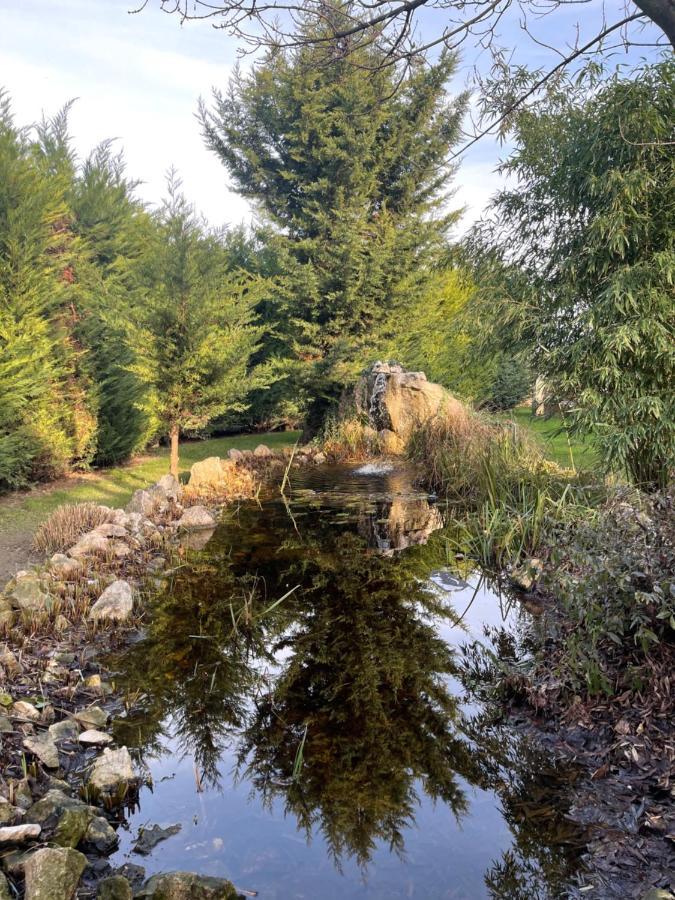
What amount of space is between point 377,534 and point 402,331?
852cm

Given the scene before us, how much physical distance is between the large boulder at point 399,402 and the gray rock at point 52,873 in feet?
30.6

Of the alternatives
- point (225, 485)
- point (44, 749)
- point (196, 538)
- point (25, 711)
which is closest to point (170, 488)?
point (225, 485)

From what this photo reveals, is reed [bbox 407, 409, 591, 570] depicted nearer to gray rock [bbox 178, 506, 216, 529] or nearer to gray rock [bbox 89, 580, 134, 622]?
gray rock [bbox 178, 506, 216, 529]

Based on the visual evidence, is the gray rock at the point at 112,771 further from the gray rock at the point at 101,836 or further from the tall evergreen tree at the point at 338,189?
the tall evergreen tree at the point at 338,189

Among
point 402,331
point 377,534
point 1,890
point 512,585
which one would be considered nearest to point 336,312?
point 402,331

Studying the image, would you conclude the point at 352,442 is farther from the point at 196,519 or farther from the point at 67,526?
the point at 67,526

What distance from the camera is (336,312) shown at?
13.8 m

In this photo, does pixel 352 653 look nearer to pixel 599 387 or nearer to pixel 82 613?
pixel 82 613

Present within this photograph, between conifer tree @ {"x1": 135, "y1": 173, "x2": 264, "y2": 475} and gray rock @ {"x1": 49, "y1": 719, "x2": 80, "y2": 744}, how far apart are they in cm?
579

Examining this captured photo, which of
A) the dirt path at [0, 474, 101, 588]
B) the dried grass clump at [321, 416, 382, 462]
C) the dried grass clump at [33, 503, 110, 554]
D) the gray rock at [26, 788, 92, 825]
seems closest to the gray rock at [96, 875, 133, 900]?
the gray rock at [26, 788, 92, 825]

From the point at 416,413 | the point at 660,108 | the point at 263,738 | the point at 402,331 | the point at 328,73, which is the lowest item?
the point at 263,738

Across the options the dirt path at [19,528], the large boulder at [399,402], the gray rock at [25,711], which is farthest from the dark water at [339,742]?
the large boulder at [399,402]

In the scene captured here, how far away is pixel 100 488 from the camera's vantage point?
938cm

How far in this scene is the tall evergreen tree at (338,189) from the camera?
13.4m
